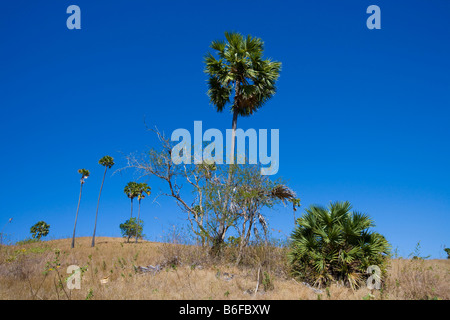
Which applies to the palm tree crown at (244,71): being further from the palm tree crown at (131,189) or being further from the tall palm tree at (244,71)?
the palm tree crown at (131,189)

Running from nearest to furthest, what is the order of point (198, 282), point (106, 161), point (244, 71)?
point (198, 282) → point (244, 71) → point (106, 161)

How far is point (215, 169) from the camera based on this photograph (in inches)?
635

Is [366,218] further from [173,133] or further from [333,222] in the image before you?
[173,133]

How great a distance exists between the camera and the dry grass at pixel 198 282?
8.79 m

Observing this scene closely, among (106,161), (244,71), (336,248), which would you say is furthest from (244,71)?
(106,161)

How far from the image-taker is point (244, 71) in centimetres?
1825

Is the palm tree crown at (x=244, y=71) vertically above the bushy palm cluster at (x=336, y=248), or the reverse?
the palm tree crown at (x=244, y=71)

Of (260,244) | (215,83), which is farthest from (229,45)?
(260,244)

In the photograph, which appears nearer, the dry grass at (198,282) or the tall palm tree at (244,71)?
the dry grass at (198,282)

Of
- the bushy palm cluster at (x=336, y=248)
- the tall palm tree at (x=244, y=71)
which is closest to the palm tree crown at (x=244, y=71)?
the tall palm tree at (x=244, y=71)

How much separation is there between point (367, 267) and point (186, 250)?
24.9 feet

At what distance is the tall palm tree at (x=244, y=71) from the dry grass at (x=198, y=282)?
8.45m

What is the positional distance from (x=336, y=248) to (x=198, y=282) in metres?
5.26

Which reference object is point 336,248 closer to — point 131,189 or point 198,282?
point 198,282
